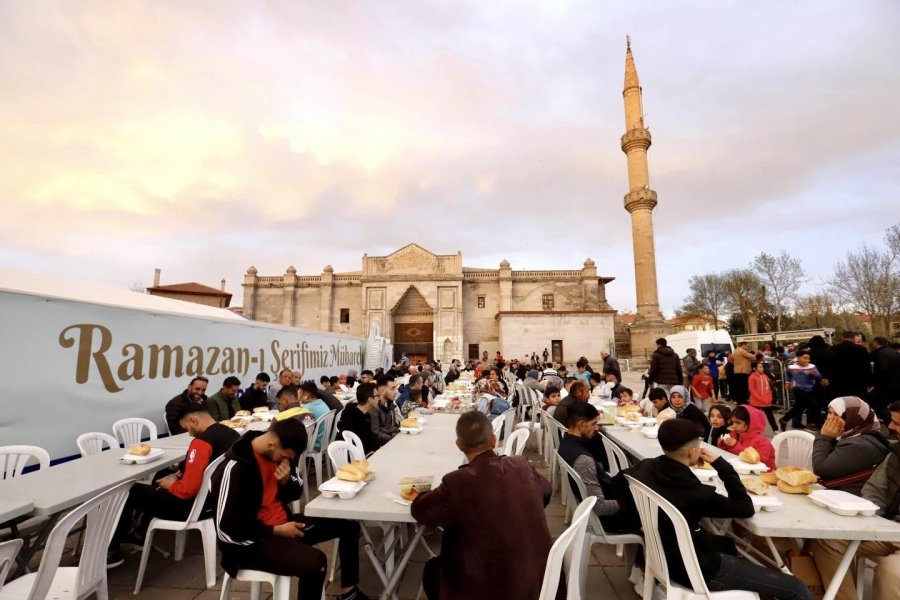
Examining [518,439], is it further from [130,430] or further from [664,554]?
[130,430]

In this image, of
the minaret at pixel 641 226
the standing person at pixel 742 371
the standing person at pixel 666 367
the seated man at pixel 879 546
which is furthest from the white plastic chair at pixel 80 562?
the minaret at pixel 641 226

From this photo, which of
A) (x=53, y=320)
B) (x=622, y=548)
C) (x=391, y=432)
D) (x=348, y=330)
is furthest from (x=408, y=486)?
(x=348, y=330)

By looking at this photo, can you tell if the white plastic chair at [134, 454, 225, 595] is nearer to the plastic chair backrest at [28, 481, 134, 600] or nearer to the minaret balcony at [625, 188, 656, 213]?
the plastic chair backrest at [28, 481, 134, 600]

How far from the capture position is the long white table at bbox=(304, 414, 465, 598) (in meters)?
2.48

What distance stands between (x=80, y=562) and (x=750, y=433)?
17.7ft

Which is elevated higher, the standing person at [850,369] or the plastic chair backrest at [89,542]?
the standing person at [850,369]

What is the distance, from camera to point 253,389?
7477 millimetres

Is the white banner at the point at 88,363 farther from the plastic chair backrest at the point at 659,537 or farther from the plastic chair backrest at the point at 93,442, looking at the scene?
the plastic chair backrest at the point at 659,537

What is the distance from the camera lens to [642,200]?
23891 mm

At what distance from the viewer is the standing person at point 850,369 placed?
7125mm

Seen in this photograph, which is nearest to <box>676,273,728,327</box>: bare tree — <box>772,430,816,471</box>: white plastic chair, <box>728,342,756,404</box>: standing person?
<box>728,342,756,404</box>: standing person

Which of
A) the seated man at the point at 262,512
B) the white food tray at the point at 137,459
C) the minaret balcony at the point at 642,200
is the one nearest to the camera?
the seated man at the point at 262,512

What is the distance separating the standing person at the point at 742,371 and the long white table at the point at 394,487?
28.5 feet

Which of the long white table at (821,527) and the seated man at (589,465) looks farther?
the seated man at (589,465)
